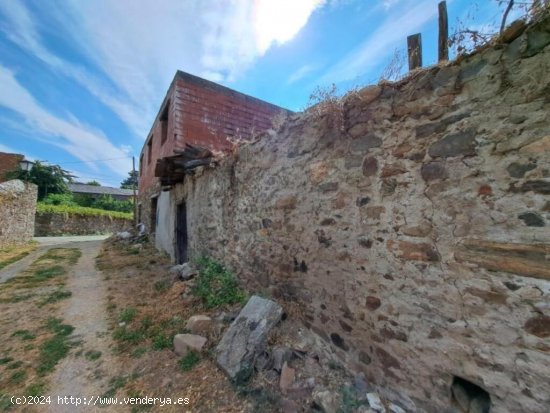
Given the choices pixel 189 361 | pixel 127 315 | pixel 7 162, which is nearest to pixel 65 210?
pixel 7 162

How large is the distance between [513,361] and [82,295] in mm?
6446

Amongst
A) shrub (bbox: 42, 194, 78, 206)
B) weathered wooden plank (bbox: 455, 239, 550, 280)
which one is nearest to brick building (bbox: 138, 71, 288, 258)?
weathered wooden plank (bbox: 455, 239, 550, 280)

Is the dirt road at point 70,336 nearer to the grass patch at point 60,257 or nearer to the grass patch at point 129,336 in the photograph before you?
the grass patch at point 129,336

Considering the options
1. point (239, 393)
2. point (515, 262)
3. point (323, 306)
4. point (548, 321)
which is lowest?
point (239, 393)

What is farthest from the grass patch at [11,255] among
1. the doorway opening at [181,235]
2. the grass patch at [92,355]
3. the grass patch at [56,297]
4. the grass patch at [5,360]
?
the grass patch at [92,355]

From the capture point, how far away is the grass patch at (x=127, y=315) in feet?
13.1

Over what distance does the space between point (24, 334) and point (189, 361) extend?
2591mm

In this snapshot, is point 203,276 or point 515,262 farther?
point 203,276

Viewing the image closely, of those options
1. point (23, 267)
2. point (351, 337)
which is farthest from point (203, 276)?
point (23, 267)

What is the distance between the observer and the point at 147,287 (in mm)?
5520

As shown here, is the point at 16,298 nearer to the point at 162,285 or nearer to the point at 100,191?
the point at 162,285

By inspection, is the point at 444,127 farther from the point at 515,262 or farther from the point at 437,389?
the point at 437,389

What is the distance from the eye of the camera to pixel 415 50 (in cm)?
227

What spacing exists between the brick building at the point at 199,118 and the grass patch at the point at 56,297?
2.99 meters
